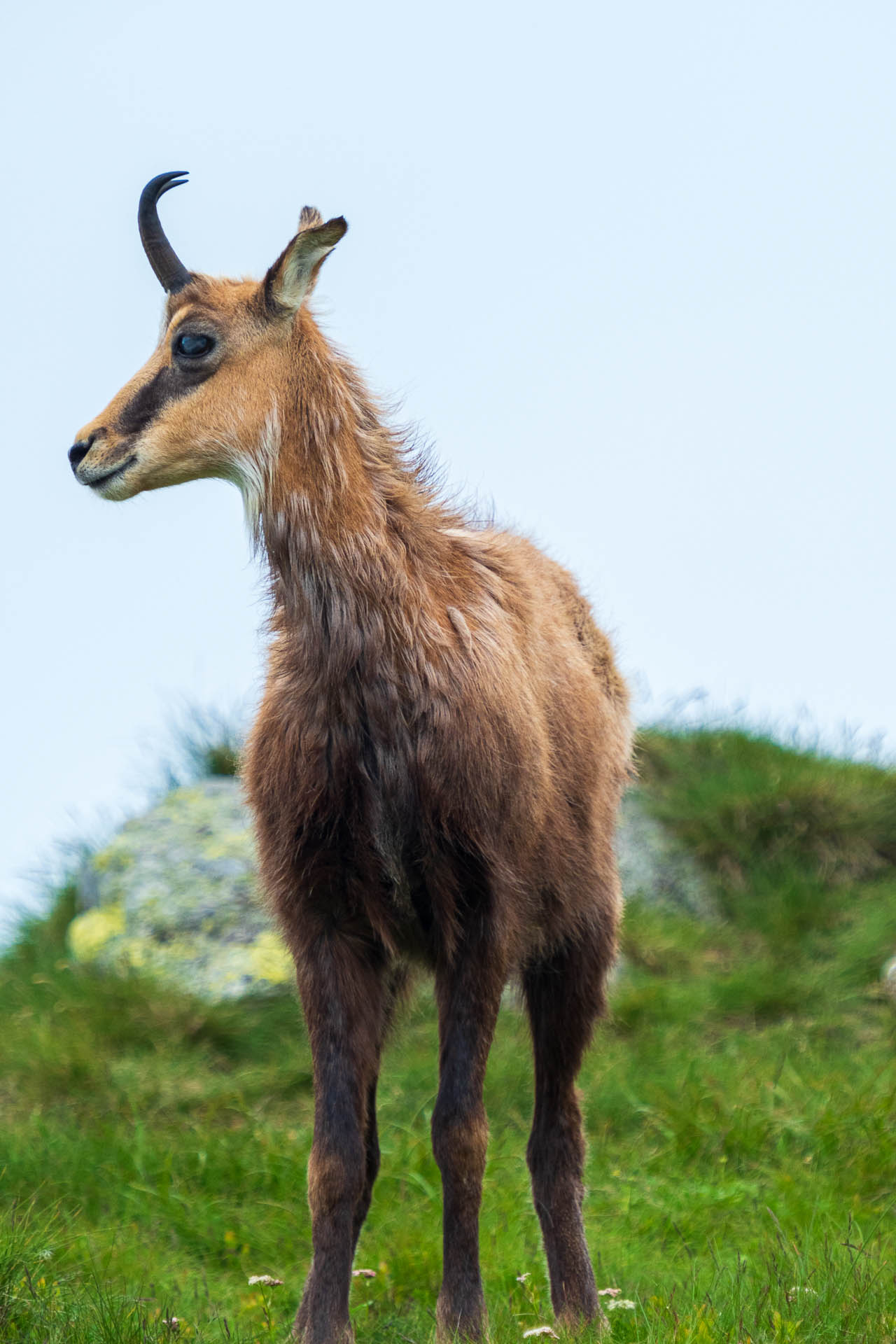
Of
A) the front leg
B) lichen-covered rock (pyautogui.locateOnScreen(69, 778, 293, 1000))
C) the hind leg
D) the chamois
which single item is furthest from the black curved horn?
lichen-covered rock (pyautogui.locateOnScreen(69, 778, 293, 1000))

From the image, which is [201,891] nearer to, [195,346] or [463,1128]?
[463,1128]

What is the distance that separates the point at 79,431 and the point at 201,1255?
3.27 m

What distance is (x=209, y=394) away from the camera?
4.18 m

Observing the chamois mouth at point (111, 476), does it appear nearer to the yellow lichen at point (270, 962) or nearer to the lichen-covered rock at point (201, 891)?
the lichen-covered rock at point (201, 891)

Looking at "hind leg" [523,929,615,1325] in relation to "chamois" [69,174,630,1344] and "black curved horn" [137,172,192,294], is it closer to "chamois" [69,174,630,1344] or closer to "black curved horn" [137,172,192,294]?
"chamois" [69,174,630,1344]

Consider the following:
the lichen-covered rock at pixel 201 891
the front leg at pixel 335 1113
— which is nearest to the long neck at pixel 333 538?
the front leg at pixel 335 1113

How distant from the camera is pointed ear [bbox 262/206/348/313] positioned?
417 centimetres

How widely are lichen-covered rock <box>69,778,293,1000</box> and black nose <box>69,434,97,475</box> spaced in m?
3.94

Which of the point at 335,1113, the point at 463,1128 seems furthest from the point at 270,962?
the point at 463,1128

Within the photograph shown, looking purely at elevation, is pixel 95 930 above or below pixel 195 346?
below

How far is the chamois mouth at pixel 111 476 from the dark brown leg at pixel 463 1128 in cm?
170

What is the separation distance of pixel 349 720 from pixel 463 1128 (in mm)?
1218

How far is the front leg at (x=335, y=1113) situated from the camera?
13.8 ft

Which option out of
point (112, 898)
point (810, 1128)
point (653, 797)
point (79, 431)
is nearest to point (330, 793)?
point (79, 431)
